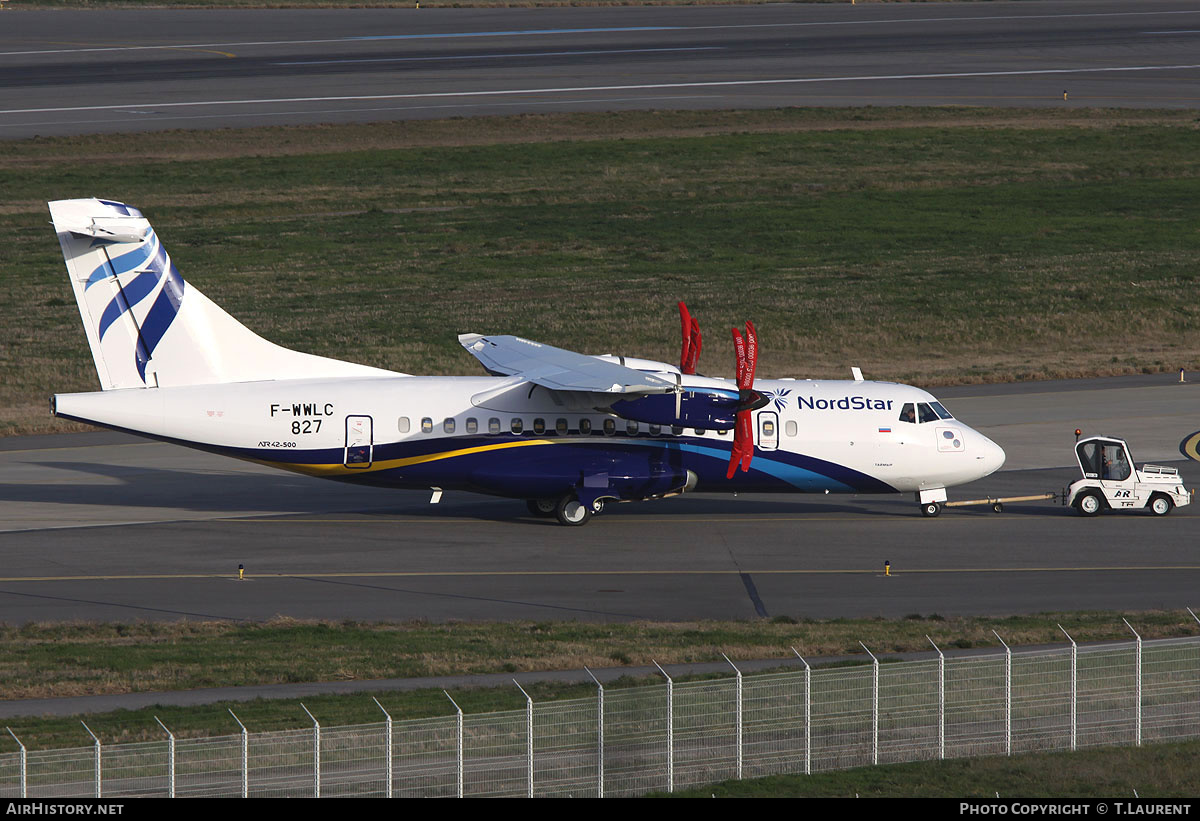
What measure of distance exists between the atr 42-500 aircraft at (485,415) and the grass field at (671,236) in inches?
582

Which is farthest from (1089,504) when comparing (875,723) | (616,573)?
(875,723)

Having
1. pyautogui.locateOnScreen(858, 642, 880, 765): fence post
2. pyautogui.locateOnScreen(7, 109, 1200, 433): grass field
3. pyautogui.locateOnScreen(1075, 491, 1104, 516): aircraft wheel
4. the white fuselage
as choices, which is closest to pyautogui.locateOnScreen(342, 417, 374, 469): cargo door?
the white fuselage

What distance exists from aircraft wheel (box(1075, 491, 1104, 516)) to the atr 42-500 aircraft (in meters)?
2.44

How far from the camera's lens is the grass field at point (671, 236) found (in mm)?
61875

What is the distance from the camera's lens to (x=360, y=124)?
85.9 m

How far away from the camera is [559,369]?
36.2 m

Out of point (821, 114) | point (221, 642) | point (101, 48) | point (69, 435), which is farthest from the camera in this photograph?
point (101, 48)

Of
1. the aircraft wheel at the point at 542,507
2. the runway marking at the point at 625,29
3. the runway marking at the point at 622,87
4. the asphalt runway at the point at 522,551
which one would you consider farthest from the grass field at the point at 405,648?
the runway marking at the point at 625,29

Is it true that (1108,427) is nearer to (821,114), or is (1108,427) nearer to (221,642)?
(221,642)

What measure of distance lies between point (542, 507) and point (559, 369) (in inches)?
181

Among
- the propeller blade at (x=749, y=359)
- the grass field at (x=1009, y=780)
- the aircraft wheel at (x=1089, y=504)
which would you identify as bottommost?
the grass field at (x=1009, y=780)

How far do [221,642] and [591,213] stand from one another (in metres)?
53.8

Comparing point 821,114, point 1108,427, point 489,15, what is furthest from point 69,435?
point 489,15

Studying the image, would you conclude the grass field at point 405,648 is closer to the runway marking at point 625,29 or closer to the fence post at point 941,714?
the fence post at point 941,714
